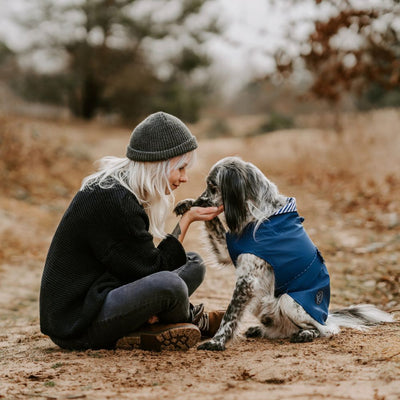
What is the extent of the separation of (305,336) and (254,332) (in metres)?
0.48

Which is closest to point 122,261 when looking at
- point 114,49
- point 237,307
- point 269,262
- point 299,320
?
point 237,307

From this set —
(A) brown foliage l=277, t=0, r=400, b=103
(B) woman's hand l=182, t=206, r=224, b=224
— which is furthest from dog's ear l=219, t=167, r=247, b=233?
(A) brown foliage l=277, t=0, r=400, b=103

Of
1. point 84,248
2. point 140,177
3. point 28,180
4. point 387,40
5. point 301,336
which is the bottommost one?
point 301,336

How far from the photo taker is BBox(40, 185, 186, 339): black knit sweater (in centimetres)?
296

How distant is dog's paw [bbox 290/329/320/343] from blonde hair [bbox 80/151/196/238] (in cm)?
115

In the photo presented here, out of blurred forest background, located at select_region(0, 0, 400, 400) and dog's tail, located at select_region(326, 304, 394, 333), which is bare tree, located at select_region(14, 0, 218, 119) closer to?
blurred forest background, located at select_region(0, 0, 400, 400)

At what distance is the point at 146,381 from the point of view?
2.54 meters

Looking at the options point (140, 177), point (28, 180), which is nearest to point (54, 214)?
point (28, 180)

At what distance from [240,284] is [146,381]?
1089 mm

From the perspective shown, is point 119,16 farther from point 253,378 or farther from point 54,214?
point 253,378

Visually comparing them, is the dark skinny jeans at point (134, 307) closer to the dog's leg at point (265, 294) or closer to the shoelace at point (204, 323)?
the shoelace at point (204, 323)

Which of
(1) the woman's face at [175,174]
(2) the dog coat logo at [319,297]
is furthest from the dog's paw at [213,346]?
(1) the woman's face at [175,174]

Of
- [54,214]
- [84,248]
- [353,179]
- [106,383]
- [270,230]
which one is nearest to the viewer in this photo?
[106,383]

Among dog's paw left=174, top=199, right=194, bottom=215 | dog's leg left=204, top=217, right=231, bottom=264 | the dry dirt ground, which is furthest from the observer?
dog's leg left=204, top=217, right=231, bottom=264
